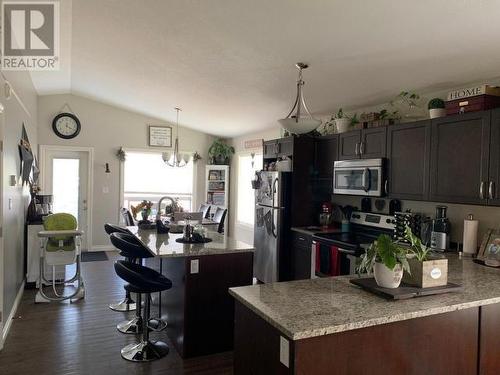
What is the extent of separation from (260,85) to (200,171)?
4140 millimetres

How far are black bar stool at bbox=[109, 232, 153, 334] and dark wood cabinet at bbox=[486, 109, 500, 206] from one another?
2614mm

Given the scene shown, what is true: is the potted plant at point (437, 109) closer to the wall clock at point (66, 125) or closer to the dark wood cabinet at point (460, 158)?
the dark wood cabinet at point (460, 158)

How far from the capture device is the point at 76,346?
125 inches

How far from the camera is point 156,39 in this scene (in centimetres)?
374

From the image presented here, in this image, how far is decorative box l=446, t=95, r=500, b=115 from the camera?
2.77m

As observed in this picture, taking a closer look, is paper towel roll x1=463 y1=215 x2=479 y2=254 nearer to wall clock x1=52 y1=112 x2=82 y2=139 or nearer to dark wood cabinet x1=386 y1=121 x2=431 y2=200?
dark wood cabinet x1=386 y1=121 x2=431 y2=200

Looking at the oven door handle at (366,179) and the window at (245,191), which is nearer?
the oven door handle at (366,179)

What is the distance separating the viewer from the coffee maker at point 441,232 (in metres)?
3.20

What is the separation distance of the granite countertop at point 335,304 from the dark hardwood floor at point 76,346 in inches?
51.3

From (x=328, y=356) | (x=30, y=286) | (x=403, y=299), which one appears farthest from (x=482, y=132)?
(x=30, y=286)

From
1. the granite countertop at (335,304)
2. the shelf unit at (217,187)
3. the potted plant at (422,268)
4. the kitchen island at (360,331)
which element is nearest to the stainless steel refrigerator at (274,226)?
the granite countertop at (335,304)

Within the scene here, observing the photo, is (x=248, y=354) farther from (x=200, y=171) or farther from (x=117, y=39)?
(x=200, y=171)

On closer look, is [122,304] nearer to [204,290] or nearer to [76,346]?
[76,346]

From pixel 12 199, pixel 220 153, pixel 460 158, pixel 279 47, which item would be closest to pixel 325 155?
pixel 279 47
